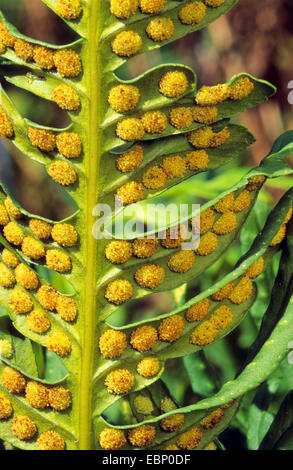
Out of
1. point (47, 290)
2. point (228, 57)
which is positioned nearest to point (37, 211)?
point (228, 57)

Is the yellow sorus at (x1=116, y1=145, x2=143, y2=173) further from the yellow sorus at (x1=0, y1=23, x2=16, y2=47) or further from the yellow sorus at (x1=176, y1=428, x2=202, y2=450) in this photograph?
the yellow sorus at (x1=176, y1=428, x2=202, y2=450)

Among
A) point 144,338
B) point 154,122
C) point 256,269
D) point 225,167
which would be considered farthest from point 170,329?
point 225,167

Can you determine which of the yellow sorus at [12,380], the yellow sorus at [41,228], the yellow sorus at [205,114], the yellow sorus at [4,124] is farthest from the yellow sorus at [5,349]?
the yellow sorus at [205,114]

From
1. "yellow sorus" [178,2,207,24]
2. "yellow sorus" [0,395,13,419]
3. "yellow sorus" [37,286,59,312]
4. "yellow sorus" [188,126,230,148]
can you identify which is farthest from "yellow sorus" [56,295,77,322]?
"yellow sorus" [178,2,207,24]

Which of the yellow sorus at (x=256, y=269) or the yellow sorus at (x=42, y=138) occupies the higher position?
the yellow sorus at (x=42, y=138)

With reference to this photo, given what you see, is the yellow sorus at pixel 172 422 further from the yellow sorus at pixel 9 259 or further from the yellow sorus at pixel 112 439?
the yellow sorus at pixel 9 259

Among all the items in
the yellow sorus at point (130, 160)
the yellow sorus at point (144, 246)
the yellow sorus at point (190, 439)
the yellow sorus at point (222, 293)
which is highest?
the yellow sorus at point (130, 160)

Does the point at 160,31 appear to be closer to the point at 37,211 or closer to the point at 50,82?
the point at 50,82
